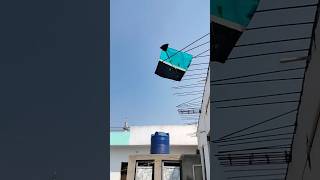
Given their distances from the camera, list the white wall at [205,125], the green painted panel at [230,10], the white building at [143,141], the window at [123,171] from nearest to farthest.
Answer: the green painted panel at [230,10]
the white wall at [205,125]
the window at [123,171]
the white building at [143,141]

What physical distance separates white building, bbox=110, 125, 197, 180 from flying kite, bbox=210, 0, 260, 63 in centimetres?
647

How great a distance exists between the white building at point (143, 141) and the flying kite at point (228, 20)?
6466mm

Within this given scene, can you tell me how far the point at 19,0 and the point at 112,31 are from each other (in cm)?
87

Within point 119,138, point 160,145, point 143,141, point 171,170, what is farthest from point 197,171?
point 119,138

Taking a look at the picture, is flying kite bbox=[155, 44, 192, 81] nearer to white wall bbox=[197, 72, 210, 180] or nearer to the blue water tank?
white wall bbox=[197, 72, 210, 180]

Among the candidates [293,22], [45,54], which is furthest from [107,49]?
[293,22]

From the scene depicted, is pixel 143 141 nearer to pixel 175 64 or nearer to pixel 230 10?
pixel 175 64

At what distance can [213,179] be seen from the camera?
5.55m

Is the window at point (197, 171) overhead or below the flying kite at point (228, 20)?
→ below

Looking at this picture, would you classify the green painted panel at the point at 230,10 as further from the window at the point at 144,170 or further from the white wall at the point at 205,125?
the window at the point at 144,170

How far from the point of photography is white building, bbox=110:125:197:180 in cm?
1002

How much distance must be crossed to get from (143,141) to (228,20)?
299 inches

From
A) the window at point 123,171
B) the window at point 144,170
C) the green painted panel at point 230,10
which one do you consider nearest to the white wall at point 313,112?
the green painted panel at point 230,10

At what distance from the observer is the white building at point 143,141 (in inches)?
394
